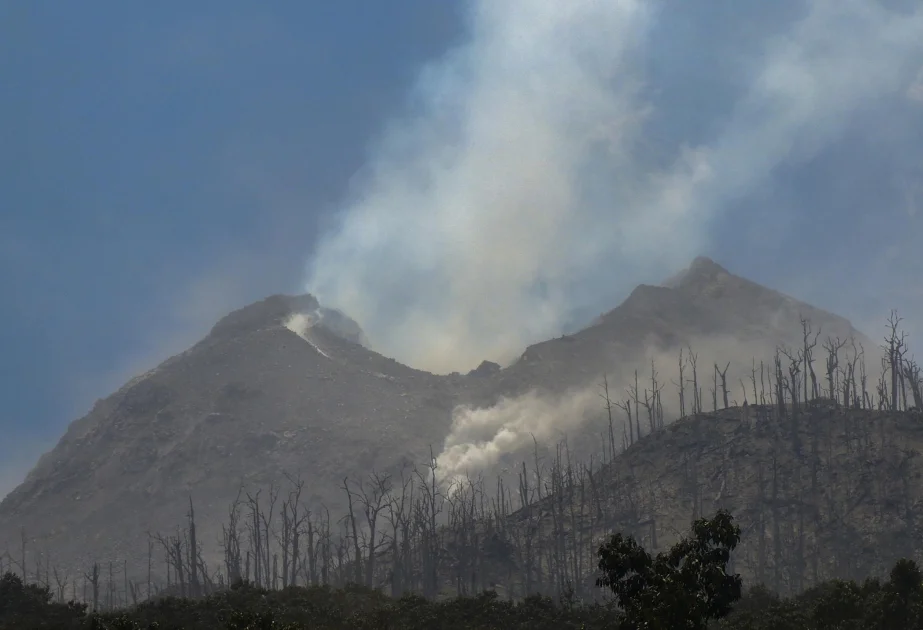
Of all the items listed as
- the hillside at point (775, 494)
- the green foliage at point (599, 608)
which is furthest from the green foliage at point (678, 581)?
the hillside at point (775, 494)

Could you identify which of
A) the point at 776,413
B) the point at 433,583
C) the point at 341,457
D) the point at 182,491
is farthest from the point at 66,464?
the point at 776,413

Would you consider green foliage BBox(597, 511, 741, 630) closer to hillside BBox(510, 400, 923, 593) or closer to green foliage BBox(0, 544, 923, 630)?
green foliage BBox(0, 544, 923, 630)

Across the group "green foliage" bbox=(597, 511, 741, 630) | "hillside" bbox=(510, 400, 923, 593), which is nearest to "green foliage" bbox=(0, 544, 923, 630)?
"green foliage" bbox=(597, 511, 741, 630)

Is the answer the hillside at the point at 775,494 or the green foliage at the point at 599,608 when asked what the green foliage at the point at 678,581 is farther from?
the hillside at the point at 775,494

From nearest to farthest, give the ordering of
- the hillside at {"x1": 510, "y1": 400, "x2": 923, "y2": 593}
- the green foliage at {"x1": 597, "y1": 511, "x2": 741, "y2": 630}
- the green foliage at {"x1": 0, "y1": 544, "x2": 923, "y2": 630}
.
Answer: the green foliage at {"x1": 597, "y1": 511, "x2": 741, "y2": 630}, the green foliage at {"x1": 0, "y1": 544, "x2": 923, "y2": 630}, the hillside at {"x1": 510, "y1": 400, "x2": 923, "y2": 593}

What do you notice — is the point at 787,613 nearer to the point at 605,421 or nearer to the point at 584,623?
the point at 584,623

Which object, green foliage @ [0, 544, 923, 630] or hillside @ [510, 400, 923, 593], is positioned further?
hillside @ [510, 400, 923, 593]

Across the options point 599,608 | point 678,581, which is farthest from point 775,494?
point 678,581

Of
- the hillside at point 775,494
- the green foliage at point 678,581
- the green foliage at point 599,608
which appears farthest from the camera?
the hillside at point 775,494

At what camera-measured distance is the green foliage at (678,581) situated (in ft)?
79.2

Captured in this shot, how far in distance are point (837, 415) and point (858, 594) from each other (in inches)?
2695

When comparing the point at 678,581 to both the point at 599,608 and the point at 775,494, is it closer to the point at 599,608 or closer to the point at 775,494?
the point at 599,608

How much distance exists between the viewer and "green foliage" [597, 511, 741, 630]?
79.2 feet

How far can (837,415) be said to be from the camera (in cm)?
10194
